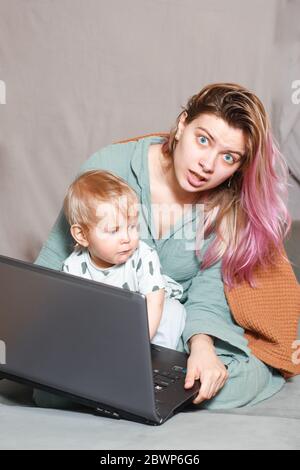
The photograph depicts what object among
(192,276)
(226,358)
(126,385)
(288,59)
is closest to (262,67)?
(288,59)

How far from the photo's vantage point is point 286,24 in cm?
202

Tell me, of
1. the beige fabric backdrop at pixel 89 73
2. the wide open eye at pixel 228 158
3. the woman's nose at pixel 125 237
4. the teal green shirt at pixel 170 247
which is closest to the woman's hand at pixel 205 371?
the teal green shirt at pixel 170 247

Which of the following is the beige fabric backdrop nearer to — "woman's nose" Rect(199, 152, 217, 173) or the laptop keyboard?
"woman's nose" Rect(199, 152, 217, 173)

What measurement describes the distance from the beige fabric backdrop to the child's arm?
2.29ft

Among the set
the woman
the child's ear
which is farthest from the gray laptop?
the child's ear

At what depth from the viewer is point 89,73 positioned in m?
1.95

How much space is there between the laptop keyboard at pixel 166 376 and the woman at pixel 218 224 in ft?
0.10

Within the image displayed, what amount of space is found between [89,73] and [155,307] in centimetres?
86

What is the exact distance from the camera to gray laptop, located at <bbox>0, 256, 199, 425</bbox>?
3.27 ft

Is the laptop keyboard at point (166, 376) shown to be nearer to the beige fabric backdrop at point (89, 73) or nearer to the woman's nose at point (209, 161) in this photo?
the woman's nose at point (209, 161)

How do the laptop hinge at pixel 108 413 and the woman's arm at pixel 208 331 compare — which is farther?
the woman's arm at pixel 208 331

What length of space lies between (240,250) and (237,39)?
778 mm

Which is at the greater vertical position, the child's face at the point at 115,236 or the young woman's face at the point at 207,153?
the young woman's face at the point at 207,153

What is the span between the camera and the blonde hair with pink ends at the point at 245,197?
1.35m
